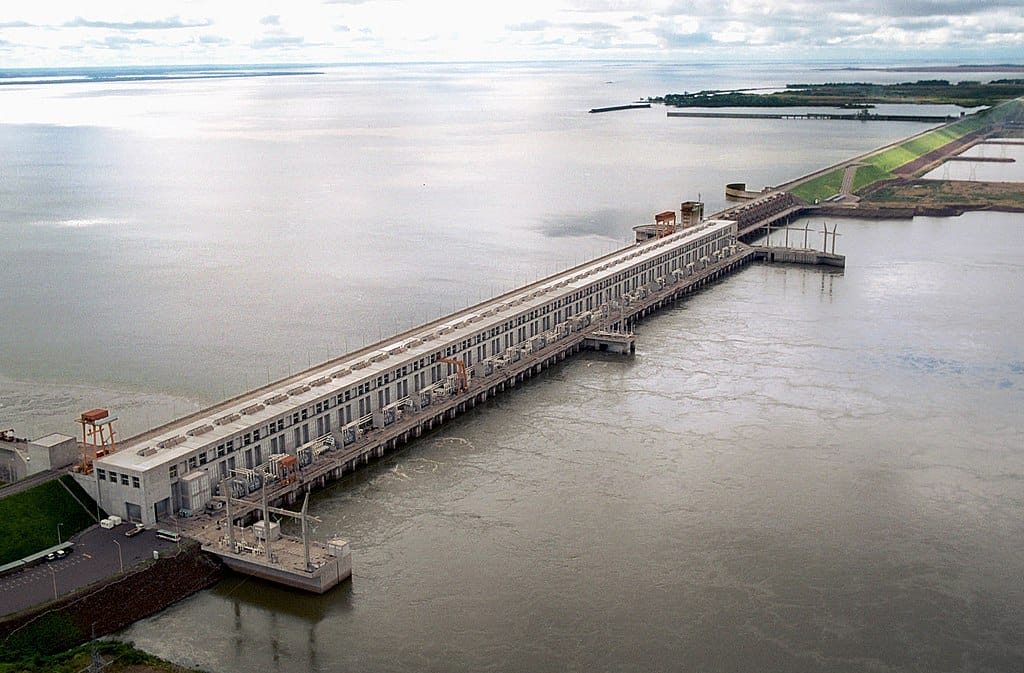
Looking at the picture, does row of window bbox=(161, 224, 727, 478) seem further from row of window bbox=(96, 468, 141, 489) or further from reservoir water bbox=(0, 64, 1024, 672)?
reservoir water bbox=(0, 64, 1024, 672)

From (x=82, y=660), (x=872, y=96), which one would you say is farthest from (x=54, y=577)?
(x=872, y=96)

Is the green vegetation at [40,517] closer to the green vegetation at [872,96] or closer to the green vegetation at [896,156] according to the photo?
the green vegetation at [896,156]

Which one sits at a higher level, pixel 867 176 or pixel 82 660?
pixel 867 176

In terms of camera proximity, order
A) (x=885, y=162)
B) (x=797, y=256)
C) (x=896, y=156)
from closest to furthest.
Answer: (x=797, y=256), (x=885, y=162), (x=896, y=156)

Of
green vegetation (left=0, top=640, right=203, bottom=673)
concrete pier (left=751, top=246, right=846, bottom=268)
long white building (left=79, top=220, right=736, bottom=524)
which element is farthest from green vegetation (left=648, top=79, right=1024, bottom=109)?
green vegetation (left=0, top=640, right=203, bottom=673)

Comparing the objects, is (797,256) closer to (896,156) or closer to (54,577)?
(896,156)

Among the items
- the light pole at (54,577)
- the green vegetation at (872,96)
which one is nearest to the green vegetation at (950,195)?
the light pole at (54,577)

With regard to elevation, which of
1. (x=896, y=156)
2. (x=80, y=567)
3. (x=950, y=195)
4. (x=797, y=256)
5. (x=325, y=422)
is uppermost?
(x=896, y=156)
